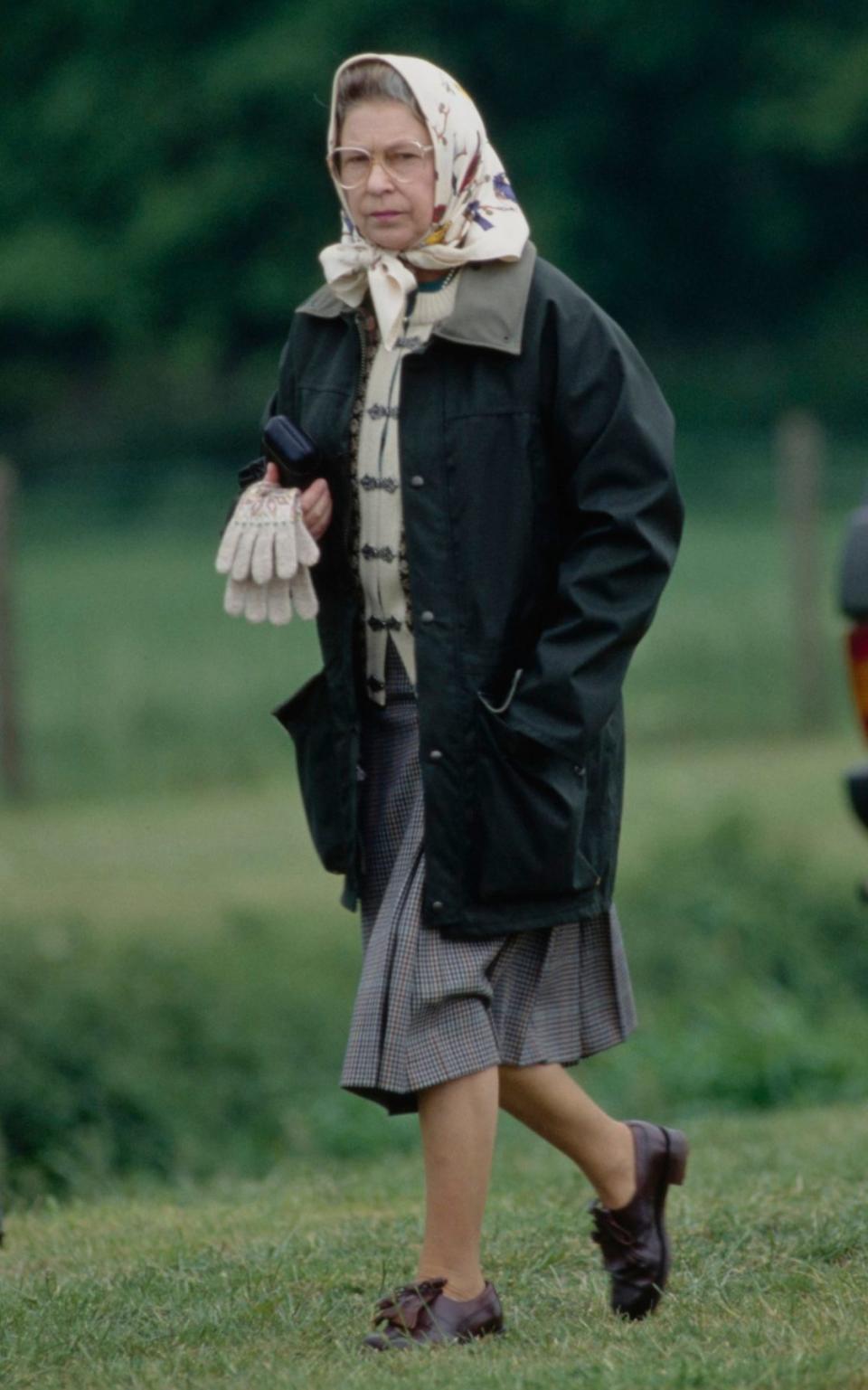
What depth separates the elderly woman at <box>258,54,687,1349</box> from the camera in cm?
367

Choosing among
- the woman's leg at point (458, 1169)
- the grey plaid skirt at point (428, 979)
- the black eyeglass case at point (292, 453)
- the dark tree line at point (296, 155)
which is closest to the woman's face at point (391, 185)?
the black eyeglass case at point (292, 453)

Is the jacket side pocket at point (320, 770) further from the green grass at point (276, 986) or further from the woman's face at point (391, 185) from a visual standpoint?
the green grass at point (276, 986)

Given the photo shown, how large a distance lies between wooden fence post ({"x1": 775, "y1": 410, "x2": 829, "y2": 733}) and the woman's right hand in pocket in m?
9.09

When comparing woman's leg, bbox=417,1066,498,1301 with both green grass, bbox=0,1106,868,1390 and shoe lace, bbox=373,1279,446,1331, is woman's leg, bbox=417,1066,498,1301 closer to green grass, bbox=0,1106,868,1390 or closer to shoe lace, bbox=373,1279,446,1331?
shoe lace, bbox=373,1279,446,1331

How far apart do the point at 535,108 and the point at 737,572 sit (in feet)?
56.1

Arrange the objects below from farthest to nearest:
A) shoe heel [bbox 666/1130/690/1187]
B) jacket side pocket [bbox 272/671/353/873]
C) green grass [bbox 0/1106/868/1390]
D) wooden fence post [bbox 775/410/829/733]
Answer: wooden fence post [bbox 775/410/829/733] < shoe heel [bbox 666/1130/690/1187] < jacket side pocket [bbox 272/671/353/873] < green grass [bbox 0/1106/868/1390]

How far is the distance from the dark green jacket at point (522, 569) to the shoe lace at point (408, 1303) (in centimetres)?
52

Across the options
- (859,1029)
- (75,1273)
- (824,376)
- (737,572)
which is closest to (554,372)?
(75,1273)

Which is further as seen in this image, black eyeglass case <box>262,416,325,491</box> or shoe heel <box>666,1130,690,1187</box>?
shoe heel <box>666,1130,690,1187</box>

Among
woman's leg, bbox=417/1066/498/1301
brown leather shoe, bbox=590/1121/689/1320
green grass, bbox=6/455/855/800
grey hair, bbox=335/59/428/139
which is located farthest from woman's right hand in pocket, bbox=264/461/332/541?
green grass, bbox=6/455/855/800

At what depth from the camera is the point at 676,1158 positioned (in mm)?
4000

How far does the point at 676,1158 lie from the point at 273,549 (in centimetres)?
115

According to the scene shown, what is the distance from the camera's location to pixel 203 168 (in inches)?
1288

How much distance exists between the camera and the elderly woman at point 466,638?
3.67 metres
